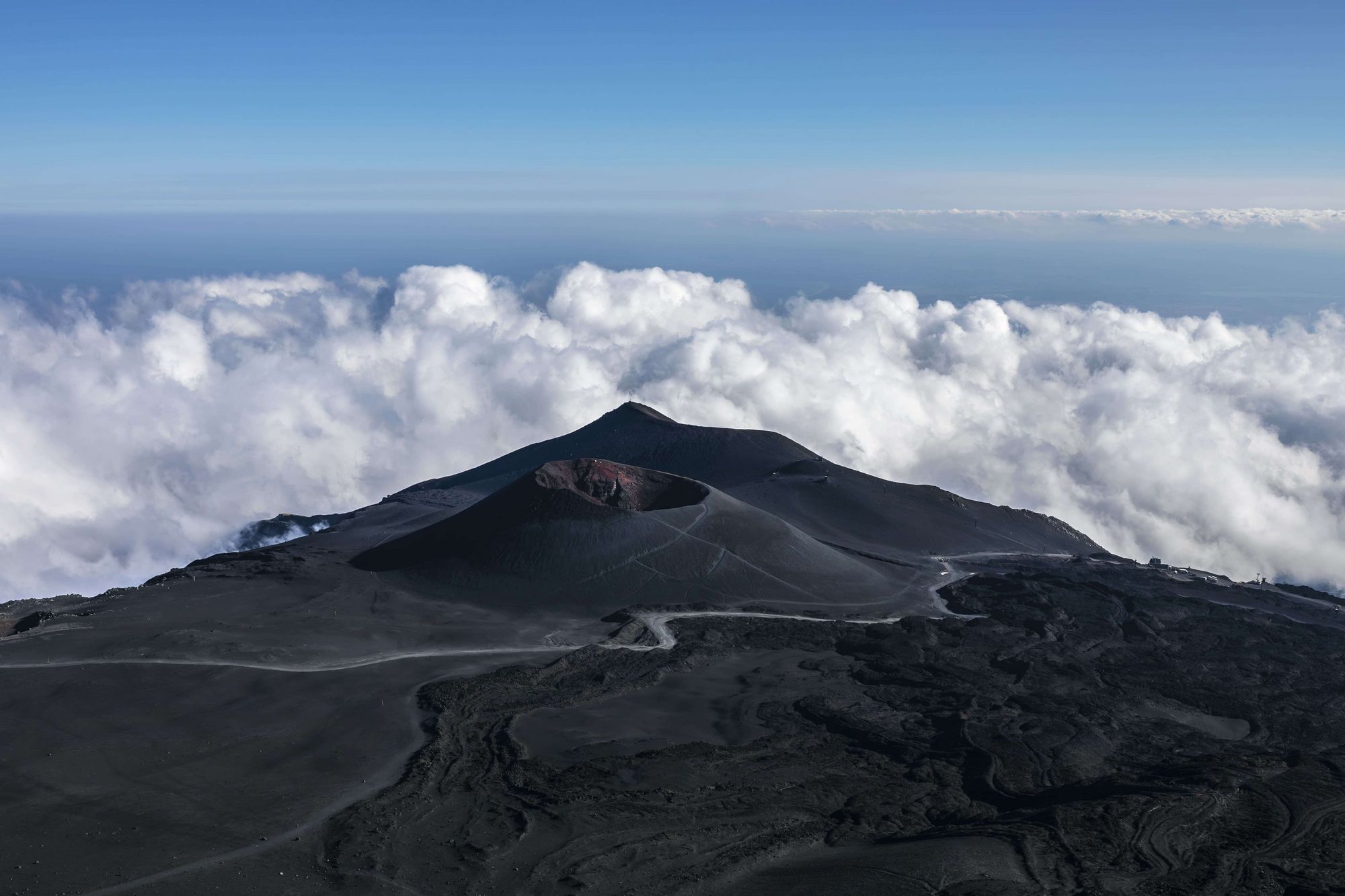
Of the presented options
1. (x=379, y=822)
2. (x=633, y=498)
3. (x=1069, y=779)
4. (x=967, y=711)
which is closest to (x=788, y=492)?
(x=633, y=498)

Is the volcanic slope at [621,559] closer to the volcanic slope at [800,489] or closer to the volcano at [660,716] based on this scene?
the volcano at [660,716]

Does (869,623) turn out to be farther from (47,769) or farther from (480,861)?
(47,769)

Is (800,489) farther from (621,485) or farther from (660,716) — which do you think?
(660,716)

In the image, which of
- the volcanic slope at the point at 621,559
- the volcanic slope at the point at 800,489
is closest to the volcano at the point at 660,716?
the volcanic slope at the point at 621,559

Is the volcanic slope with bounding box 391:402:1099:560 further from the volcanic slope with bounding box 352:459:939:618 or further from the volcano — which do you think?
the volcanic slope with bounding box 352:459:939:618

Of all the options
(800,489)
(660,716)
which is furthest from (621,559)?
(800,489)

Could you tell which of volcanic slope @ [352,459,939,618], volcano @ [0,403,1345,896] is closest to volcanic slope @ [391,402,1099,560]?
volcano @ [0,403,1345,896]
